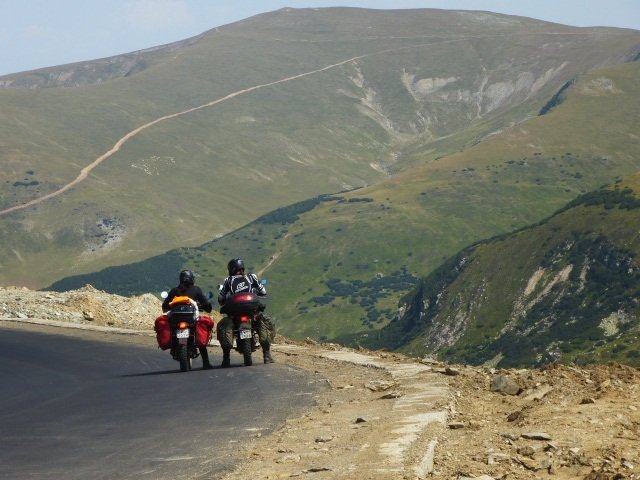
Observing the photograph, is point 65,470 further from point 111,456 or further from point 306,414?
point 306,414

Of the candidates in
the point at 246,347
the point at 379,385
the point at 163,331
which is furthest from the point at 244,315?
the point at 379,385

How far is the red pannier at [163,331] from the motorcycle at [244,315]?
1.36 m

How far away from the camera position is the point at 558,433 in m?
13.1

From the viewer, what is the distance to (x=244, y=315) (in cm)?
2509

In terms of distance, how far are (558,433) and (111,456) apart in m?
5.47

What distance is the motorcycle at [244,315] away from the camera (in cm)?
2495

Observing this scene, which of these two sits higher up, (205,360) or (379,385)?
(379,385)

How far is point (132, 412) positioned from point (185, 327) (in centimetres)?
632

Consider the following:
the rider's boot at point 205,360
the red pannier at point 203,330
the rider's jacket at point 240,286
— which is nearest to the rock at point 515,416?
the rider's jacket at point 240,286

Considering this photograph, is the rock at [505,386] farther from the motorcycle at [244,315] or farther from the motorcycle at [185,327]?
the motorcycle at [185,327]

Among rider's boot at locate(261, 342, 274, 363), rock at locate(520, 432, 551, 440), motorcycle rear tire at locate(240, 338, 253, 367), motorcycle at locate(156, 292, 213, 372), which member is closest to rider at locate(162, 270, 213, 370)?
motorcycle at locate(156, 292, 213, 372)

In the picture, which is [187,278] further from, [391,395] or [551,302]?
[551,302]

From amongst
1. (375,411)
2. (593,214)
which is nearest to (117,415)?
(375,411)

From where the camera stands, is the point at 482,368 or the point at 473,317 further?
the point at 473,317
